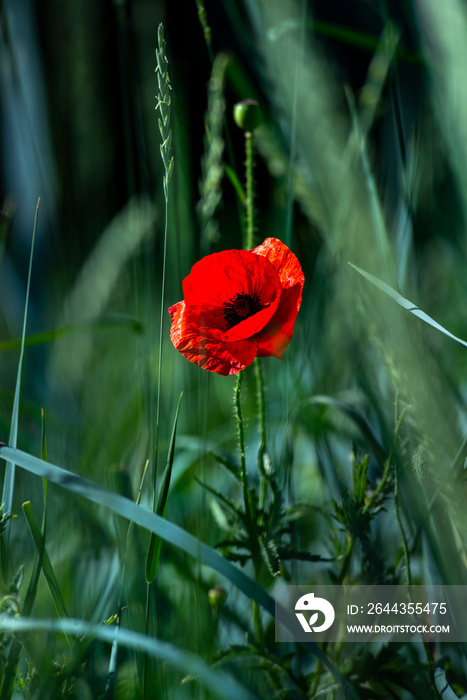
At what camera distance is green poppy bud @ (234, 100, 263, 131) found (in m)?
0.44

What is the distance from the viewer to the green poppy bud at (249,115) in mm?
A: 442

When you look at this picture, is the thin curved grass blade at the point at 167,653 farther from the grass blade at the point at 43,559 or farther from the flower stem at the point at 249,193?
the flower stem at the point at 249,193

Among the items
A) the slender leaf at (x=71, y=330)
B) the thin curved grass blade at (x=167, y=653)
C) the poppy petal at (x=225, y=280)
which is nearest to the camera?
the thin curved grass blade at (x=167, y=653)

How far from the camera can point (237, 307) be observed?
411 mm

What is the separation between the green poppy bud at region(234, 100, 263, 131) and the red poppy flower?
0.34 feet

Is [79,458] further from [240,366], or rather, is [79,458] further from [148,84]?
[148,84]

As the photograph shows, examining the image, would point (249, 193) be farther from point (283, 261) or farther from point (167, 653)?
point (167, 653)

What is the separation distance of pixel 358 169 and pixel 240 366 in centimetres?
27

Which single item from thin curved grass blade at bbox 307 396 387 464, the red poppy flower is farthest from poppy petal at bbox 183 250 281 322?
thin curved grass blade at bbox 307 396 387 464

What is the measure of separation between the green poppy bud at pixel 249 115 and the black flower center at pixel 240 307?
131mm

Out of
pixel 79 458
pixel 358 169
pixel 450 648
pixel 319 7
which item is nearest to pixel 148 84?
pixel 358 169

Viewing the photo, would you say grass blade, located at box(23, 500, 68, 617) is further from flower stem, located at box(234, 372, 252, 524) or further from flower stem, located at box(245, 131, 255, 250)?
flower stem, located at box(245, 131, 255, 250)

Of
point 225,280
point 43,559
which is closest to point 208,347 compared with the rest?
point 225,280

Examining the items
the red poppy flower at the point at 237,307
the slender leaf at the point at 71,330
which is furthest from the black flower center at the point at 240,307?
the slender leaf at the point at 71,330
